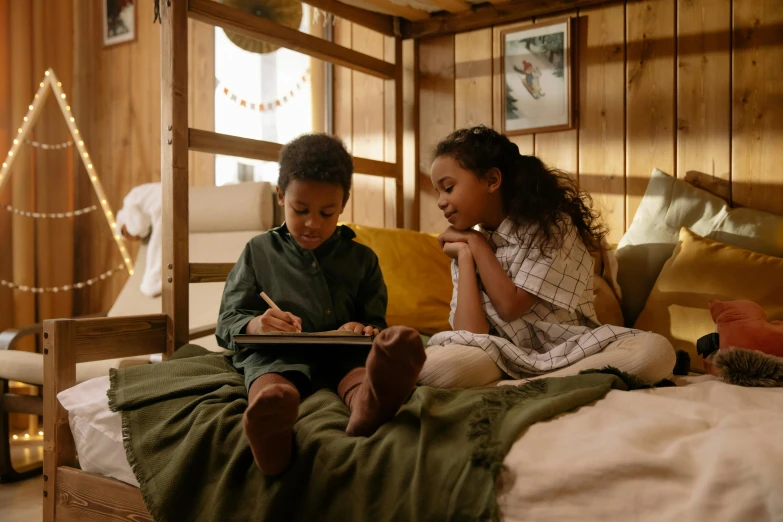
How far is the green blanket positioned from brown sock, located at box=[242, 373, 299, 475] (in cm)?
3

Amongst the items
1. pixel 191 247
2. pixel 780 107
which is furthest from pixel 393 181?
pixel 780 107

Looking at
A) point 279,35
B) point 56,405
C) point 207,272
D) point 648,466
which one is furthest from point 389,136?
point 648,466

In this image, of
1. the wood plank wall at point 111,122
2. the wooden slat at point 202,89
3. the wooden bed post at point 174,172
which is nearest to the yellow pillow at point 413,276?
the wooden bed post at point 174,172

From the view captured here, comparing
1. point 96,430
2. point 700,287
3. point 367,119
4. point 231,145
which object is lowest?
point 96,430

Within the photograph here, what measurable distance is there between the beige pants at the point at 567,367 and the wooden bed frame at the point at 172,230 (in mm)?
522

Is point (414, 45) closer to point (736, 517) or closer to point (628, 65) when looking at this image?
point (628, 65)

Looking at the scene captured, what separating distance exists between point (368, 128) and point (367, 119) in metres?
0.03

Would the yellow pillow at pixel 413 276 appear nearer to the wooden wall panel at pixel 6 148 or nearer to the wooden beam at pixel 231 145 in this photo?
the wooden beam at pixel 231 145

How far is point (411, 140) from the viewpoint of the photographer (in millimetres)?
2311

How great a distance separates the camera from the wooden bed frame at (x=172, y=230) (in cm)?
121

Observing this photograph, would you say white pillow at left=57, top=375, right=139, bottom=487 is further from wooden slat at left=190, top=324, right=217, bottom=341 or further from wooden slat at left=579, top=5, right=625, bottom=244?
wooden slat at left=579, top=5, right=625, bottom=244

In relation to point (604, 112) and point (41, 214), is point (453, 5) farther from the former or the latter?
point (41, 214)

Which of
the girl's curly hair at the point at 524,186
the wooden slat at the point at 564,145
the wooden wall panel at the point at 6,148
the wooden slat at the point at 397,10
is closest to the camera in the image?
the girl's curly hair at the point at 524,186

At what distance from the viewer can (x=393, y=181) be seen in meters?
2.33
